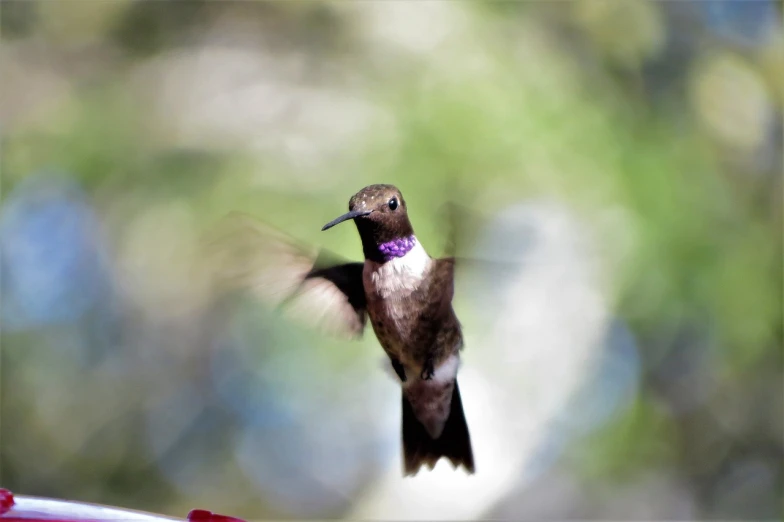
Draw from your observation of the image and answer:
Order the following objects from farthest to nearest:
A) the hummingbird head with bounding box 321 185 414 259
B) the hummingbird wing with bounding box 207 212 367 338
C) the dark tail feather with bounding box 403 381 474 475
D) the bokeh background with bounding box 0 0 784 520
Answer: the bokeh background with bounding box 0 0 784 520 → the dark tail feather with bounding box 403 381 474 475 → the hummingbird wing with bounding box 207 212 367 338 → the hummingbird head with bounding box 321 185 414 259

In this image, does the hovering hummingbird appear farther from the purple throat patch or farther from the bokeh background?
the bokeh background

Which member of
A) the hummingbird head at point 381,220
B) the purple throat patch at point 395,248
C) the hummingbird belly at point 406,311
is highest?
the hummingbird head at point 381,220

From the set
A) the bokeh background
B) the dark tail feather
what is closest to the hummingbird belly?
the dark tail feather

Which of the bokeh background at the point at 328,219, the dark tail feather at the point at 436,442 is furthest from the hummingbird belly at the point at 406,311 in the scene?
the bokeh background at the point at 328,219

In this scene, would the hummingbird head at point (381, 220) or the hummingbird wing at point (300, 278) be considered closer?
the hummingbird head at point (381, 220)

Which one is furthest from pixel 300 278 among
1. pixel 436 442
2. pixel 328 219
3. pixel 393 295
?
pixel 328 219

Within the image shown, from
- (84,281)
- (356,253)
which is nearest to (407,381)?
(356,253)

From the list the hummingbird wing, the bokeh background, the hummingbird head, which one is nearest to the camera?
the hummingbird head

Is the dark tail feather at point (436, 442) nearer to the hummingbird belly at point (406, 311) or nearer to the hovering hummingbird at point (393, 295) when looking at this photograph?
the hovering hummingbird at point (393, 295)
